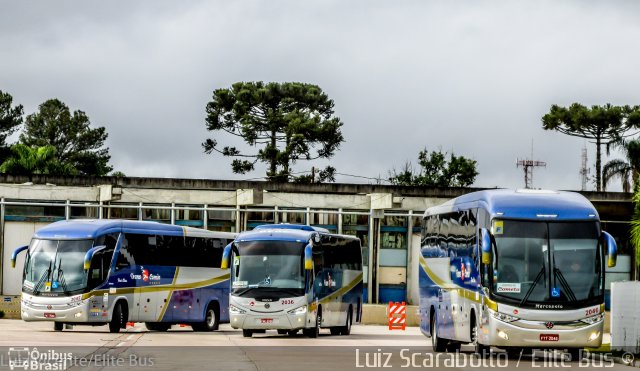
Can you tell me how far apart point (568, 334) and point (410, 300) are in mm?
37054

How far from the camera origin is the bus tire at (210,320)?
146ft

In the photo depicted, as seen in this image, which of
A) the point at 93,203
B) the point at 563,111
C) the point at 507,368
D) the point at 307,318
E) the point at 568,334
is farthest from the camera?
the point at 563,111

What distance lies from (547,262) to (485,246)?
4.45 ft

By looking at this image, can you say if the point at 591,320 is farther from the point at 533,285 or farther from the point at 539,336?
the point at 533,285

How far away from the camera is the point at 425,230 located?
115 feet

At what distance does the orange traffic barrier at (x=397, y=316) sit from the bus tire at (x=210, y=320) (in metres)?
10.3

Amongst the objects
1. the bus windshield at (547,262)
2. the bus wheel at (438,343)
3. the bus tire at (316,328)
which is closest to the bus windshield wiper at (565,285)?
the bus windshield at (547,262)

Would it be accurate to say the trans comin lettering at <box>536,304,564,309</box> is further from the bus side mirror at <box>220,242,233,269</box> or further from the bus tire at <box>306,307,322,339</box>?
the bus tire at <box>306,307,322,339</box>

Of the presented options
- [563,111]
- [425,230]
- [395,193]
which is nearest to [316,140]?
[563,111]

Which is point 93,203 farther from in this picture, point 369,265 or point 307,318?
point 307,318

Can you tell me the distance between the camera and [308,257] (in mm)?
38156

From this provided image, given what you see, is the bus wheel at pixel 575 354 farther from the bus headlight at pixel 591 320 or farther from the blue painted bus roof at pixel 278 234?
the blue painted bus roof at pixel 278 234

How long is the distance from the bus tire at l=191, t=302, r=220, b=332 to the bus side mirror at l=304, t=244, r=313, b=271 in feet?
23.4

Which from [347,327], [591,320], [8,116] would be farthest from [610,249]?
[8,116]
